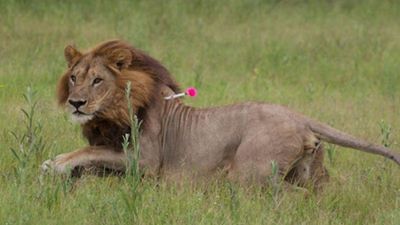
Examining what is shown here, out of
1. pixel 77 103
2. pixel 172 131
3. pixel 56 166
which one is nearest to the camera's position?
pixel 56 166

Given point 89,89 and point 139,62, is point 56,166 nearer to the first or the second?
point 89,89

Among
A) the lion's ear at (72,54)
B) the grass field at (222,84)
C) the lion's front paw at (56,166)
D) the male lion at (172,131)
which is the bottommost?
the grass field at (222,84)

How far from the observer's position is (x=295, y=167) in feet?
22.0

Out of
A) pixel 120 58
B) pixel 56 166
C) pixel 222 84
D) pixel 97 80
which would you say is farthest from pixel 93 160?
pixel 222 84

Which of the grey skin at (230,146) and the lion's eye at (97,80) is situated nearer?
the grey skin at (230,146)

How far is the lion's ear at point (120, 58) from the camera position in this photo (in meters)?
6.98

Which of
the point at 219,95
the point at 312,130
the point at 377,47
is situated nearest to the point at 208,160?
the point at 312,130

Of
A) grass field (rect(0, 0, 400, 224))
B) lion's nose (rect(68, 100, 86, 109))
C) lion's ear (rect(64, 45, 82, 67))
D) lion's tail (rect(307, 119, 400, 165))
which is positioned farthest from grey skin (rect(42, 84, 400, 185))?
lion's ear (rect(64, 45, 82, 67))

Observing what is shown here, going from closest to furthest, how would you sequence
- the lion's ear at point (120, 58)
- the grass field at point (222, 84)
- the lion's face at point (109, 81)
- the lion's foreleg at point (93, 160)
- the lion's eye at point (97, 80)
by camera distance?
1. the grass field at point (222, 84)
2. the lion's foreleg at point (93, 160)
3. the lion's face at point (109, 81)
4. the lion's eye at point (97, 80)
5. the lion's ear at point (120, 58)

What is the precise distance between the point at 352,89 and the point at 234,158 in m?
4.94

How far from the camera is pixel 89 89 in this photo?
22.4 feet

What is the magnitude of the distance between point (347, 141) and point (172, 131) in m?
1.11

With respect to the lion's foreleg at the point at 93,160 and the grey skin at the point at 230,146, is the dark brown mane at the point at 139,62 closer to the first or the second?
the grey skin at the point at 230,146

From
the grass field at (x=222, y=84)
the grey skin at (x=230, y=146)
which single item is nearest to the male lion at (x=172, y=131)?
the grey skin at (x=230, y=146)
